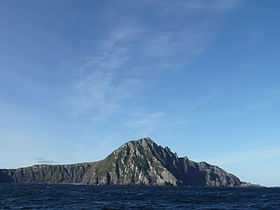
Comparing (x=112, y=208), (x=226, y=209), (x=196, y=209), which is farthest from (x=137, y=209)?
(x=226, y=209)

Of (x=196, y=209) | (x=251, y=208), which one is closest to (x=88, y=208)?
(x=196, y=209)

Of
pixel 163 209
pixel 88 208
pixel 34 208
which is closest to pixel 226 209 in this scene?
pixel 163 209

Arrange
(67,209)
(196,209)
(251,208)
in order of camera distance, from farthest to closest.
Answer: (251,208) → (196,209) → (67,209)

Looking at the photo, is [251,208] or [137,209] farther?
[251,208]

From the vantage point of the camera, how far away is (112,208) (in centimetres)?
8006

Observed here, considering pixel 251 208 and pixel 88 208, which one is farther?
pixel 251 208

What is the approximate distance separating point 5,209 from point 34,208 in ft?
16.7

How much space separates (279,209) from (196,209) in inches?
630

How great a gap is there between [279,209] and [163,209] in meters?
22.0

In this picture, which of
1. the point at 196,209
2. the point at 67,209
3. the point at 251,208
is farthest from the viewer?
the point at 251,208

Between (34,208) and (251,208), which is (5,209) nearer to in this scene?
(34,208)

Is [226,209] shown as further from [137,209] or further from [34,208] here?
[34,208]

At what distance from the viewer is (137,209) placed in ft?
259

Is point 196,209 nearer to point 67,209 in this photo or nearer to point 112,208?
point 112,208
